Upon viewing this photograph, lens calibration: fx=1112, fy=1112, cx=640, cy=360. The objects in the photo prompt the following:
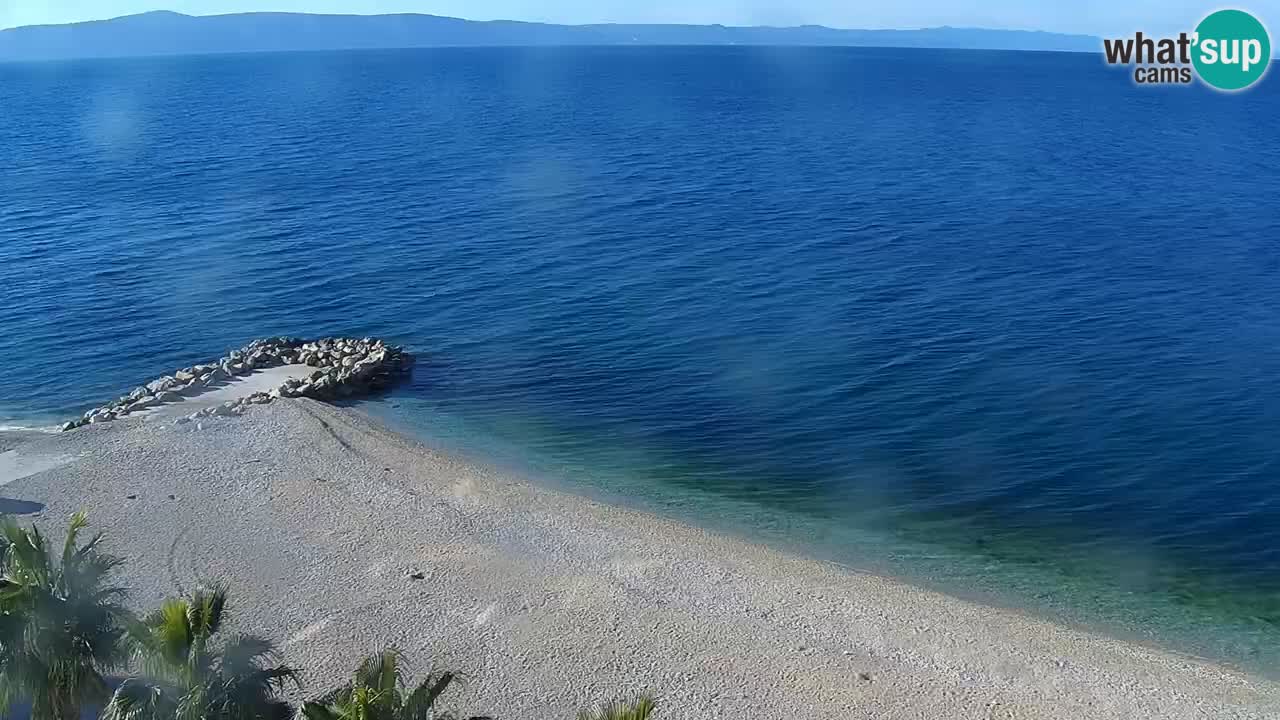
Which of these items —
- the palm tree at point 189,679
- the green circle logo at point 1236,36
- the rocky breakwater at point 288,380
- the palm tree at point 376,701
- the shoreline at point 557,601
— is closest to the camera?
the palm tree at point 376,701

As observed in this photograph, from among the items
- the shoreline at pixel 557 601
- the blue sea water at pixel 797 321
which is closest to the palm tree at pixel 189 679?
the shoreline at pixel 557 601

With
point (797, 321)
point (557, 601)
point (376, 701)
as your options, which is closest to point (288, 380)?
point (557, 601)

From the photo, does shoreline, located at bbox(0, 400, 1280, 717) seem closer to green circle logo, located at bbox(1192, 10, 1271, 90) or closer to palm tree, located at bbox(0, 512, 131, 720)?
palm tree, located at bbox(0, 512, 131, 720)

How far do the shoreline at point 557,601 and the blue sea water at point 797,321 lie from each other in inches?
108

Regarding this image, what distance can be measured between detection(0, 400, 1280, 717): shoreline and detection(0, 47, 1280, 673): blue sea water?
2.75 m

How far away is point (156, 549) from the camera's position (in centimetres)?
3231

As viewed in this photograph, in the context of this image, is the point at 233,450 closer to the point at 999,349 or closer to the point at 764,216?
the point at 999,349

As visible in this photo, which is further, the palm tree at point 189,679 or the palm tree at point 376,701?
the palm tree at point 189,679

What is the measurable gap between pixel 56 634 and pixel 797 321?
134 feet

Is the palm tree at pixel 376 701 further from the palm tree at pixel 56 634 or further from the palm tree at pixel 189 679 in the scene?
the palm tree at pixel 56 634

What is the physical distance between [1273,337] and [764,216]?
33862 millimetres

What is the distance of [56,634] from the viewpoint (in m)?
17.7

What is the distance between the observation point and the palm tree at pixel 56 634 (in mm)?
17422

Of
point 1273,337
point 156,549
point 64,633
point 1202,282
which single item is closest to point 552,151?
point 1202,282
